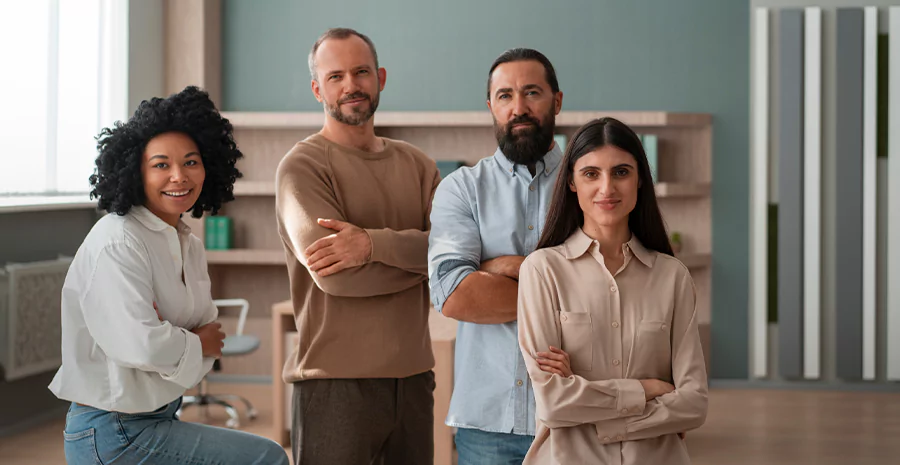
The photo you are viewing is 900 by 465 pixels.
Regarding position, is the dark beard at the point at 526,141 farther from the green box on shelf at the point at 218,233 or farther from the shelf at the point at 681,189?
the green box on shelf at the point at 218,233

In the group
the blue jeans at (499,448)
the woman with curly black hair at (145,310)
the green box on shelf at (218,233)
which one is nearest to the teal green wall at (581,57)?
the green box on shelf at (218,233)

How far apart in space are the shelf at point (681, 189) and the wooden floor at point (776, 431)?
52.6 inches

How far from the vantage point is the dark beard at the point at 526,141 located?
2.03 m

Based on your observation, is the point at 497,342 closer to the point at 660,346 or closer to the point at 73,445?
the point at 660,346

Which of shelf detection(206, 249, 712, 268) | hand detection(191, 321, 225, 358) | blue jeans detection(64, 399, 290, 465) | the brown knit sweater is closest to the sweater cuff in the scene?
the brown knit sweater

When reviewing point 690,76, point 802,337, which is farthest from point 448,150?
point 802,337

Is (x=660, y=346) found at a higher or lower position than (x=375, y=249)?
lower

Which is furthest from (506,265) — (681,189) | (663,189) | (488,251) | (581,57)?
(581,57)

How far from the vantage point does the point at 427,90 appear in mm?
6121

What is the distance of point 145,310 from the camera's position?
1891mm

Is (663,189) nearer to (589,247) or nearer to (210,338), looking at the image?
(589,247)

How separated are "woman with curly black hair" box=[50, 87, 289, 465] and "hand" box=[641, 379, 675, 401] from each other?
884 millimetres

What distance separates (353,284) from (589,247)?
2.11 feet

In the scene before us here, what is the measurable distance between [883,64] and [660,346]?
4.83 meters
